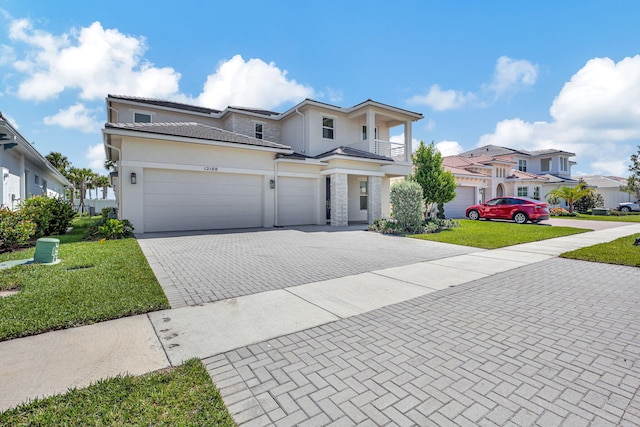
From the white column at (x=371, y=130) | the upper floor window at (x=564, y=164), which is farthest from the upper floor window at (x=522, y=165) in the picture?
the white column at (x=371, y=130)

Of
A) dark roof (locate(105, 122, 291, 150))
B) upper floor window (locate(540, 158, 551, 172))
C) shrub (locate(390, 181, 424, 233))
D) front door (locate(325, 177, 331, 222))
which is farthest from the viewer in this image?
upper floor window (locate(540, 158, 551, 172))

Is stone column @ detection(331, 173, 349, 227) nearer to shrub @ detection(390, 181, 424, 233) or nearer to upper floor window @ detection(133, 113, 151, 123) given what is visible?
shrub @ detection(390, 181, 424, 233)

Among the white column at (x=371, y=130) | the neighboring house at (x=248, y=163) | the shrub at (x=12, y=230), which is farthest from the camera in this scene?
the white column at (x=371, y=130)

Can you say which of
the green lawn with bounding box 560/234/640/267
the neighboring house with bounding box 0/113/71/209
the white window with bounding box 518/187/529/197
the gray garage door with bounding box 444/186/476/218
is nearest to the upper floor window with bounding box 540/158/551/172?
the white window with bounding box 518/187/529/197

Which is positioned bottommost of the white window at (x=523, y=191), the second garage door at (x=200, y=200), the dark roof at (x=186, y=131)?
the second garage door at (x=200, y=200)

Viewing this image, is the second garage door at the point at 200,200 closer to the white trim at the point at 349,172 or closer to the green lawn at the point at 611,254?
the white trim at the point at 349,172

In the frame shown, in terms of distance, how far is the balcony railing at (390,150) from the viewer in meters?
19.5

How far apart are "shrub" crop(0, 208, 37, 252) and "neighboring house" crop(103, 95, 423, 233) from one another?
10.3 feet

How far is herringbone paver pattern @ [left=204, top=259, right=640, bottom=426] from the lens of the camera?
2.24 meters

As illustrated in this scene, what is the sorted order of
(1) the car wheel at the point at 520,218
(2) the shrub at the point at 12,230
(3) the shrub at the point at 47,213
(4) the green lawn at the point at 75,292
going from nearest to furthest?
(4) the green lawn at the point at 75,292 → (2) the shrub at the point at 12,230 → (3) the shrub at the point at 47,213 → (1) the car wheel at the point at 520,218

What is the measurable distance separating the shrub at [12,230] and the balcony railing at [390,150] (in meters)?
16.2

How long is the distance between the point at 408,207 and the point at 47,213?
47.1 feet

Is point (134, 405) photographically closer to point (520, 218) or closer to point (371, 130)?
point (371, 130)

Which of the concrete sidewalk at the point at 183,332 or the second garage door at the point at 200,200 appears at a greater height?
the second garage door at the point at 200,200
